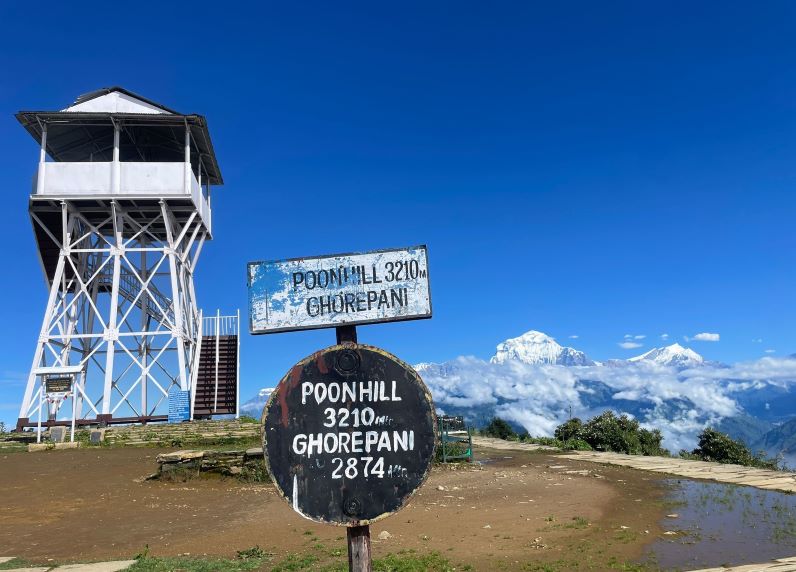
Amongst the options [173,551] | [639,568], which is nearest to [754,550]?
[639,568]

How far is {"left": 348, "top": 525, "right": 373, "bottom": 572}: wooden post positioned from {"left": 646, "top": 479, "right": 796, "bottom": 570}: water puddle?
16.8 ft

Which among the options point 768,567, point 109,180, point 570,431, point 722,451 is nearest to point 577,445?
point 570,431

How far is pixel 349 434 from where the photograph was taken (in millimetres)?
3424

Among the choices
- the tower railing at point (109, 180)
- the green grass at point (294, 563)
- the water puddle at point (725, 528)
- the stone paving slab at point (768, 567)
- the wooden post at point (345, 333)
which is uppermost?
the tower railing at point (109, 180)

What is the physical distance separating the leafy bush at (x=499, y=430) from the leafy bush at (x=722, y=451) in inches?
432

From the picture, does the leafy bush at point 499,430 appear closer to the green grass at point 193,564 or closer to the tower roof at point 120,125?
the tower roof at point 120,125

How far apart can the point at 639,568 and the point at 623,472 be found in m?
9.42

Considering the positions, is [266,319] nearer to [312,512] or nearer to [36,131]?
[312,512]

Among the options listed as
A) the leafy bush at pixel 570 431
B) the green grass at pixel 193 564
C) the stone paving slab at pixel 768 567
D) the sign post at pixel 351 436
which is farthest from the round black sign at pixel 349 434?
the leafy bush at pixel 570 431

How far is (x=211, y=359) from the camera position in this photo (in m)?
27.8

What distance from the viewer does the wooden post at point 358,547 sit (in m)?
3.52

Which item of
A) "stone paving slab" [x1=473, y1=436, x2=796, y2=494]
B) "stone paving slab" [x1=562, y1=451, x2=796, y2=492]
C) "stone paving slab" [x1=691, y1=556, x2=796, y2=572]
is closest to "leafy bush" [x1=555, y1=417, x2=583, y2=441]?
"stone paving slab" [x1=473, y1=436, x2=796, y2=494]

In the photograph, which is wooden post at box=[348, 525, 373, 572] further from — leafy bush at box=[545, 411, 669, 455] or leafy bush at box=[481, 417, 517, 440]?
leafy bush at box=[481, 417, 517, 440]

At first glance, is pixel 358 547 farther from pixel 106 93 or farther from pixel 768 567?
pixel 106 93
